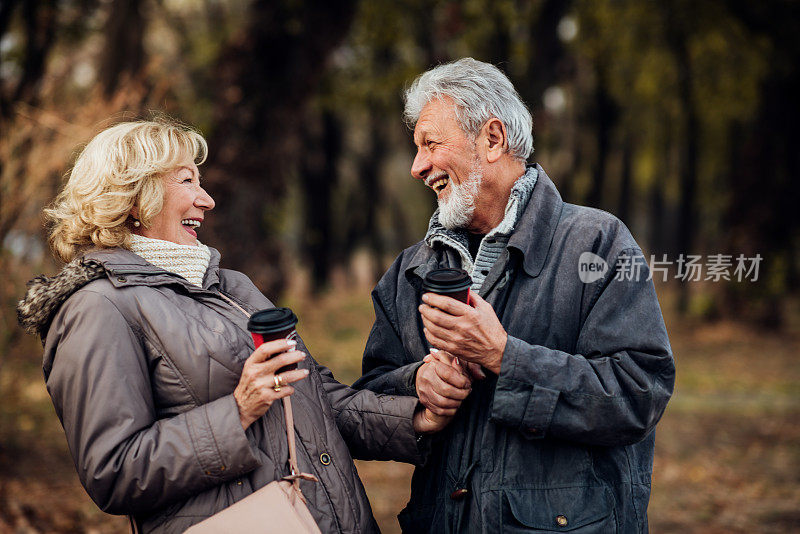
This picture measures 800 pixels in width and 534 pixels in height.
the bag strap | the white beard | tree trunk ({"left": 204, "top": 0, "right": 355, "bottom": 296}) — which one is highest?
tree trunk ({"left": 204, "top": 0, "right": 355, "bottom": 296})

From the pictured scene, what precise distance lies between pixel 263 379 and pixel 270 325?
174 millimetres

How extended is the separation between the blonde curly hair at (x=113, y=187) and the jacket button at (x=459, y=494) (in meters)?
1.48

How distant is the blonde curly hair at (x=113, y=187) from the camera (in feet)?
8.09

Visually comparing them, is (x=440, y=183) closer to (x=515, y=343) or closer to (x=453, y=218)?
(x=453, y=218)

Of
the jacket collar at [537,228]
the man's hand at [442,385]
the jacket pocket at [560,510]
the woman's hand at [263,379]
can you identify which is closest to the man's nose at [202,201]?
the woman's hand at [263,379]

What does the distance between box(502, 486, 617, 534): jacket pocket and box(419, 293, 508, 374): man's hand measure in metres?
0.46

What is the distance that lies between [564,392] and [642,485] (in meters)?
0.52

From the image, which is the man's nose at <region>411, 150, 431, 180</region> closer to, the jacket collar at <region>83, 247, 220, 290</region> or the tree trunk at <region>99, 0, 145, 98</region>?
the jacket collar at <region>83, 247, 220, 290</region>

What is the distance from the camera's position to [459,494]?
103 inches

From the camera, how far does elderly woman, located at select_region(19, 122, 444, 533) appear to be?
2.19 meters

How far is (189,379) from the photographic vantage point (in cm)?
232

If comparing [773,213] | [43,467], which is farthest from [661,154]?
[43,467]

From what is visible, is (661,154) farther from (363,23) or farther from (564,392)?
(564,392)

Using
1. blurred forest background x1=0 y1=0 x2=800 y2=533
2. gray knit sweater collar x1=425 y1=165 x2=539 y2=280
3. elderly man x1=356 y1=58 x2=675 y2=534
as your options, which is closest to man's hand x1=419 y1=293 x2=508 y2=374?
elderly man x1=356 y1=58 x2=675 y2=534
